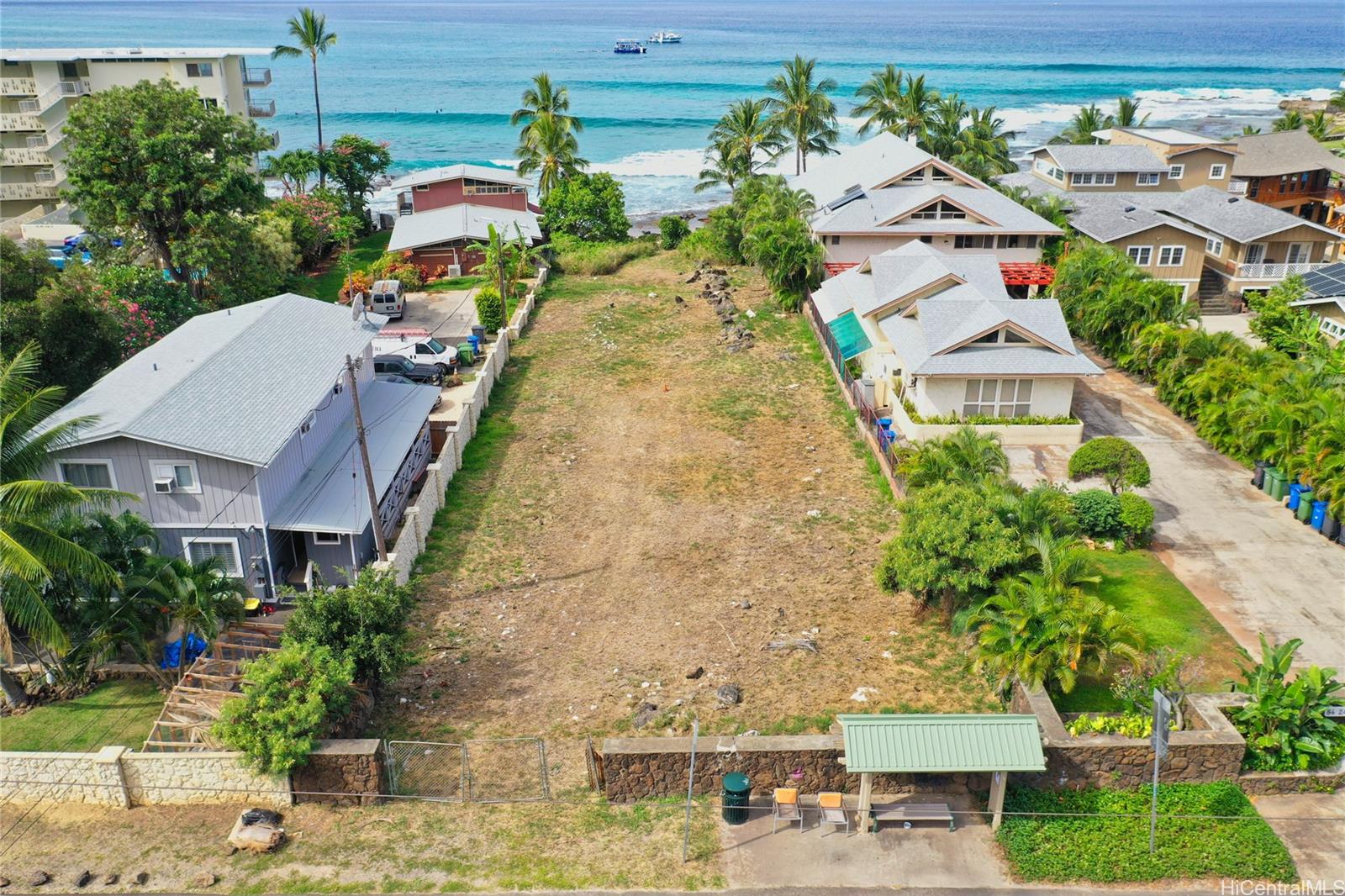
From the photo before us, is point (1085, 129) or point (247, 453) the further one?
point (1085, 129)

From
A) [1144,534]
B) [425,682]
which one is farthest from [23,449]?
[1144,534]

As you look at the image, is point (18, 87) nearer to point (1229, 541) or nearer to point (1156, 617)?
point (1156, 617)

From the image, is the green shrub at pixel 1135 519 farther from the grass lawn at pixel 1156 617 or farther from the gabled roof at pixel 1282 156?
the gabled roof at pixel 1282 156

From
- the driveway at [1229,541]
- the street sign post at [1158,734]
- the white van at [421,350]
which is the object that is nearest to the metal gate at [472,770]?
the street sign post at [1158,734]

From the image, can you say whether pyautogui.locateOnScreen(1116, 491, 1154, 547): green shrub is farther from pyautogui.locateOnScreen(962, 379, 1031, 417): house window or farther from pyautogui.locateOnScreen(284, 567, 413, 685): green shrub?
pyautogui.locateOnScreen(284, 567, 413, 685): green shrub

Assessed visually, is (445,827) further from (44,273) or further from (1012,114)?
(1012,114)

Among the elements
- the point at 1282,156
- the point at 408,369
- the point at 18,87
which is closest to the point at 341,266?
the point at 408,369

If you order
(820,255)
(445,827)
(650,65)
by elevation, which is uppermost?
(650,65)
